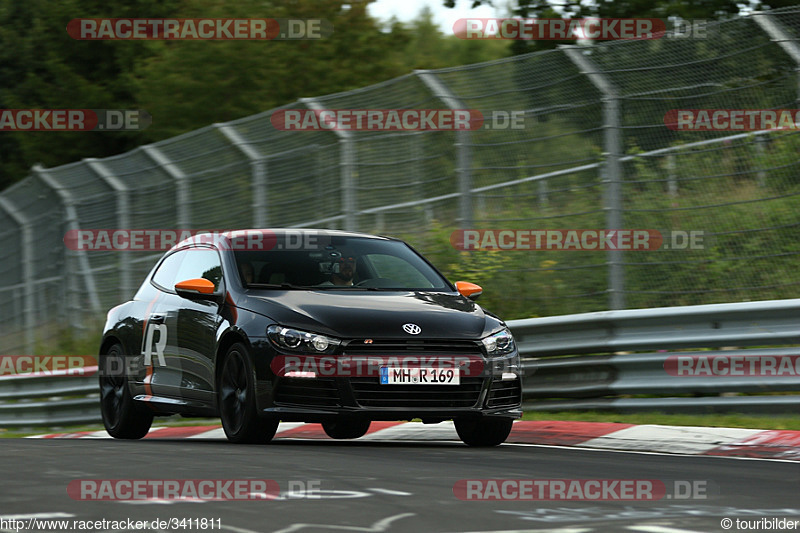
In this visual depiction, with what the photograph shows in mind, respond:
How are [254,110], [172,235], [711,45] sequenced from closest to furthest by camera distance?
[711,45]
[172,235]
[254,110]

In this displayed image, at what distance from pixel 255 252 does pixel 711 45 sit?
424cm

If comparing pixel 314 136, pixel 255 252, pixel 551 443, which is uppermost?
pixel 314 136

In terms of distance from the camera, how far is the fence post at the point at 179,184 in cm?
1808

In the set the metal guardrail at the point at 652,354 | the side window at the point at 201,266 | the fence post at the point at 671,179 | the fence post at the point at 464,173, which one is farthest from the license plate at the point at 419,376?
the fence post at the point at 464,173

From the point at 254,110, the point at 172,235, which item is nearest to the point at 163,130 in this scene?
the point at 254,110

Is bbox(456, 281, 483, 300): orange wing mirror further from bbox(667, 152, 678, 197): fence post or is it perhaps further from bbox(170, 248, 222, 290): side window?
bbox(667, 152, 678, 197): fence post

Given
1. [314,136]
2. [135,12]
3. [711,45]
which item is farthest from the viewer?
[135,12]

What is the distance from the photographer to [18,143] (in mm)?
49219

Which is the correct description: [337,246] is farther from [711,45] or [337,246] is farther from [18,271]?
[18,271]

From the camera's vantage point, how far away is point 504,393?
9703 millimetres

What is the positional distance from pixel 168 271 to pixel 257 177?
5.38 metres

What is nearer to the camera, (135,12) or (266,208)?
(266,208)

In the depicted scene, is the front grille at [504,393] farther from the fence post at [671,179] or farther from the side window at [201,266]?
the fence post at [671,179]

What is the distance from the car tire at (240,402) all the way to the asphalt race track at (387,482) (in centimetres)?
12
